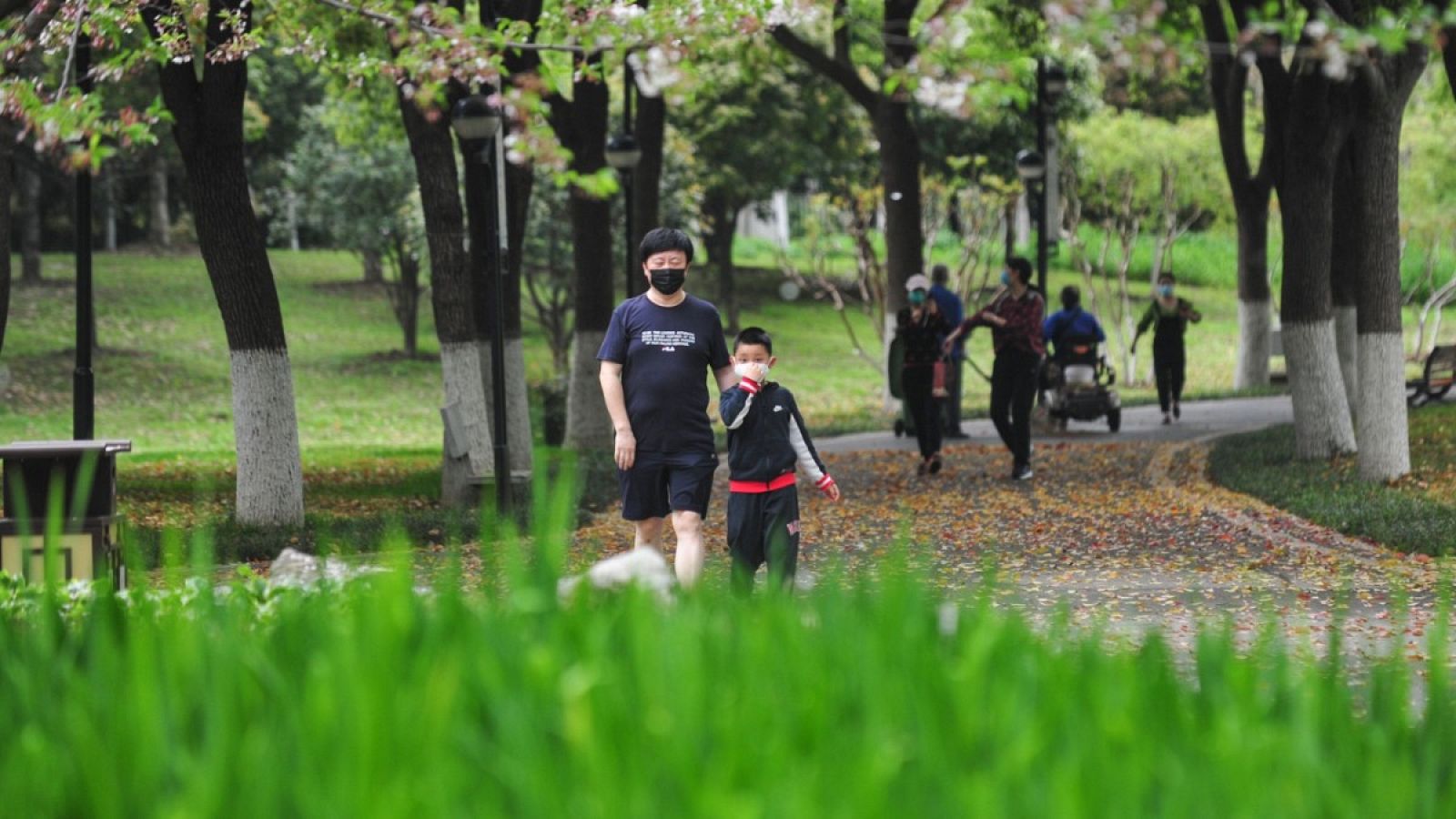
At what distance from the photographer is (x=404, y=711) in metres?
4.18

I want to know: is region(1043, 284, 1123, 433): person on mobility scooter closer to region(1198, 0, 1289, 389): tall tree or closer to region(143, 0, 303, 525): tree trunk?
region(1198, 0, 1289, 389): tall tree

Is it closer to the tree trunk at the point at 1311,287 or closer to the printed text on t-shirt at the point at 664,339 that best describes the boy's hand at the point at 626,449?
the printed text on t-shirt at the point at 664,339

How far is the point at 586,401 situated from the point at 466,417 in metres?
5.68

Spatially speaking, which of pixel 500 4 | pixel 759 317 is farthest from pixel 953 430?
pixel 759 317

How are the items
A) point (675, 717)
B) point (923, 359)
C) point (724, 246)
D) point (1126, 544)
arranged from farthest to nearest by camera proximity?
point (724, 246) → point (923, 359) → point (1126, 544) → point (675, 717)

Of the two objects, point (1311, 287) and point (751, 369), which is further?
point (1311, 287)

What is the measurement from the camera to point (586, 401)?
78.6ft

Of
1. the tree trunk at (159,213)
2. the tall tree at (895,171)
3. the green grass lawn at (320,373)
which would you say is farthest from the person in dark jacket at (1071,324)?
the tree trunk at (159,213)

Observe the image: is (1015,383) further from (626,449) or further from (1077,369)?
(626,449)

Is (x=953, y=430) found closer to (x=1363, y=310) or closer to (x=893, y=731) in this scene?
(x=1363, y=310)

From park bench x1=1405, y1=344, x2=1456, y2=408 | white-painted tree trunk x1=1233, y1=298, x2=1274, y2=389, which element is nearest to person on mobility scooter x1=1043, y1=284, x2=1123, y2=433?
park bench x1=1405, y1=344, x2=1456, y2=408

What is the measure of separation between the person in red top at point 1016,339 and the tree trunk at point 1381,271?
279 centimetres

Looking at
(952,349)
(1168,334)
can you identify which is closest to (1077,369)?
A: (1168,334)

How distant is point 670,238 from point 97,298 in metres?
39.6
